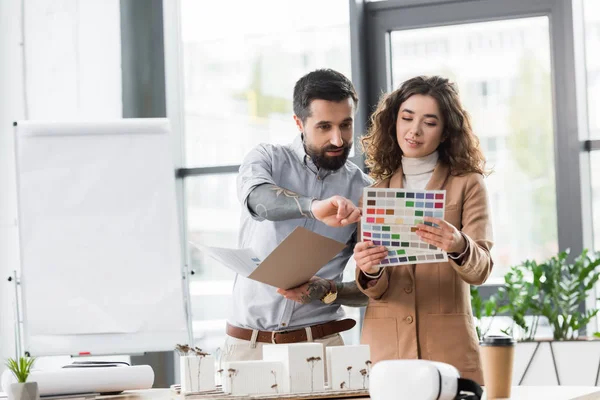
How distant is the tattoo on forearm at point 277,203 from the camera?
225cm

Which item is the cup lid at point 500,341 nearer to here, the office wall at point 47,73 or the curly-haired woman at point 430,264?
the curly-haired woman at point 430,264

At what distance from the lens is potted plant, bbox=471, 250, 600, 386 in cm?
344

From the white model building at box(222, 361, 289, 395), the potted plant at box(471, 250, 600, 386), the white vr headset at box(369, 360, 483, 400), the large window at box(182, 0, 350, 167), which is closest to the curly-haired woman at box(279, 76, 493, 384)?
the white model building at box(222, 361, 289, 395)

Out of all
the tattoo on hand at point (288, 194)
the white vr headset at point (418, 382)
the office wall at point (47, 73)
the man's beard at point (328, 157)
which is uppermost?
the office wall at point (47, 73)

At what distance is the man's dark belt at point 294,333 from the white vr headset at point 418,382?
37.6 inches

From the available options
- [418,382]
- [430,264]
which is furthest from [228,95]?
[418,382]

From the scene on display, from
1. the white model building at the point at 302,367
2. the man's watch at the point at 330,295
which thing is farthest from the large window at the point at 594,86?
the white model building at the point at 302,367

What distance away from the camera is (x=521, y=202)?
13.1 feet

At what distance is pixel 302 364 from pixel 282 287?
19.5 inches

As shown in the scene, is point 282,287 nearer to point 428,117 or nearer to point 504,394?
point 428,117

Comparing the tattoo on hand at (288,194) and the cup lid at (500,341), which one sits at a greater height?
the tattoo on hand at (288,194)

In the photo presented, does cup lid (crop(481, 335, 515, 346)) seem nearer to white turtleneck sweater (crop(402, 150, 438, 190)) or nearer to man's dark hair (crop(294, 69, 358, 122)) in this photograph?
white turtleneck sweater (crop(402, 150, 438, 190))

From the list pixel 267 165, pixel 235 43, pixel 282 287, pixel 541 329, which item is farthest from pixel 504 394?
pixel 235 43

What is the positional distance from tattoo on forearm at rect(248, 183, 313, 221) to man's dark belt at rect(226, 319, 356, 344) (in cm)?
36
